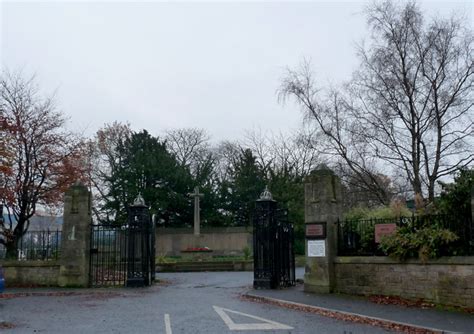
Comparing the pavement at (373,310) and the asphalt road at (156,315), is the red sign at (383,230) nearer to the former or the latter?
the pavement at (373,310)

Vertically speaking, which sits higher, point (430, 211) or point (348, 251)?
point (430, 211)

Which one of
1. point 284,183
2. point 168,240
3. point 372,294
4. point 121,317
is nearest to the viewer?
point 121,317

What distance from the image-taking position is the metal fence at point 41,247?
56.9 feet

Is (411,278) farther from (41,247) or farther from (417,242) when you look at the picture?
(41,247)

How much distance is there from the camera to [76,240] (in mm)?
16750

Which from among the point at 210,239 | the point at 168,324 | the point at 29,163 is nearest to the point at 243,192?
the point at 210,239

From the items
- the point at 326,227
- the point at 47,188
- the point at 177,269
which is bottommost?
the point at 177,269

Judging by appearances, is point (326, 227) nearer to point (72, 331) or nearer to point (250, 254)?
point (72, 331)

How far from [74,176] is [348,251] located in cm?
1362

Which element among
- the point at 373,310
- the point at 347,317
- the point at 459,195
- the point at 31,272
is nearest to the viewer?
the point at 347,317

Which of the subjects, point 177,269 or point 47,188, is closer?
point 47,188

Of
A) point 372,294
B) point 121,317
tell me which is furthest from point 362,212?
point 121,317

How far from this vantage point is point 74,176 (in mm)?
22578

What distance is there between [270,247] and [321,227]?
2229mm
